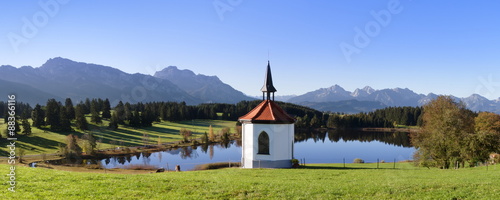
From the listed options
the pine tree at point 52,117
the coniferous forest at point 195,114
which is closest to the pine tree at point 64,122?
the pine tree at point 52,117

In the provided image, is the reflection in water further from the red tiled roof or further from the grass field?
the red tiled roof

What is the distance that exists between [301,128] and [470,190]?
141 metres

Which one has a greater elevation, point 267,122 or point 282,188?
point 267,122

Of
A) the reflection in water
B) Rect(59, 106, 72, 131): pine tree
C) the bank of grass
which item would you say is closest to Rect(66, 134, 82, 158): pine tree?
Rect(59, 106, 72, 131): pine tree

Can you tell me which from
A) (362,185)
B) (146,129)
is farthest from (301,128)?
(362,185)

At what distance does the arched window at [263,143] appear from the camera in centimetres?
3170

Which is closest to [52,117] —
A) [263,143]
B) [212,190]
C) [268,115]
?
[263,143]

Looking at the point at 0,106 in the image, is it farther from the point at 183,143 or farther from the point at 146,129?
the point at 183,143

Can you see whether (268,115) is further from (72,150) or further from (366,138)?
(366,138)

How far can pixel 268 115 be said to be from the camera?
105ft

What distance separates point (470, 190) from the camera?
14.2 metres

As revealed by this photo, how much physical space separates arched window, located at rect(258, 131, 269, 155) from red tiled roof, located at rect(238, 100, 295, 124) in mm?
1496

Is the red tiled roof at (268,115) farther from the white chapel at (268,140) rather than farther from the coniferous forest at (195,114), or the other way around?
the coniferous forest at (195,114)

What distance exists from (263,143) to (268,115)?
2.92 metres
